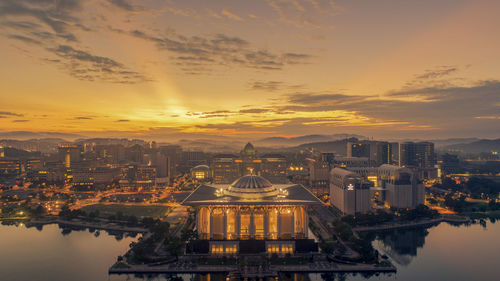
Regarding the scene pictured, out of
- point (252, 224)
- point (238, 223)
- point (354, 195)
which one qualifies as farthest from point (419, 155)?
point (238, 223)

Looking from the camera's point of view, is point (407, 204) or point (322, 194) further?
point (322, 194)

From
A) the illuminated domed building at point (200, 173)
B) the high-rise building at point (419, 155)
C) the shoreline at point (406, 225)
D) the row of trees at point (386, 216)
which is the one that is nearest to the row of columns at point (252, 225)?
the shoreline at point (406, 225)

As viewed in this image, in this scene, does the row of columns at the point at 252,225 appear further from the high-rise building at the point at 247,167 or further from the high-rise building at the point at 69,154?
the high-rise building at the point at 69,154

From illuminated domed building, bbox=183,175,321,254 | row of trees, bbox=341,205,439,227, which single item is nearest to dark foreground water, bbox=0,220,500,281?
row of trees, bbox=341,205,439,227

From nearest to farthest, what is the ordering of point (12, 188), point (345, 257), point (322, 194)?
1. point (345, 257)
2. point (322, 194)
3. point (12, 188)

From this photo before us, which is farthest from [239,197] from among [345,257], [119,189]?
[119,189]

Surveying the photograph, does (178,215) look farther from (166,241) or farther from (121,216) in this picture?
(166,241)
